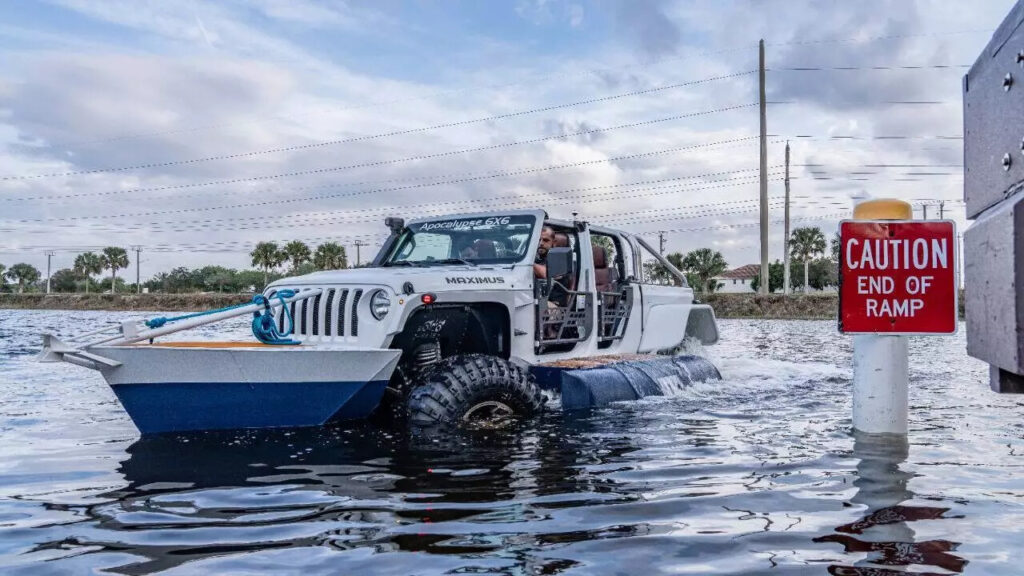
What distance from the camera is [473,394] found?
628 cm

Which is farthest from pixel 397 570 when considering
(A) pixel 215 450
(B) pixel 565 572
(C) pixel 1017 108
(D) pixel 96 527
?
(A) pixel 215 450

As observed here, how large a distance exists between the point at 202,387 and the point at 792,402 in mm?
5480

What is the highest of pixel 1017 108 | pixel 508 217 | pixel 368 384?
pixel 508 217

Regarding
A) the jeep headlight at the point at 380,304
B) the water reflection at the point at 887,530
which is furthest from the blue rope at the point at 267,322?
the water reflection at the point at 887,530

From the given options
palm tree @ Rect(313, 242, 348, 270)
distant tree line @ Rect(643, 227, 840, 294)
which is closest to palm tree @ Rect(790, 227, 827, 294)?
distant tree line @ Rect(643, 227, 840, 294)

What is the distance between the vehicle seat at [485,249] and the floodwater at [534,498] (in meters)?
1.54

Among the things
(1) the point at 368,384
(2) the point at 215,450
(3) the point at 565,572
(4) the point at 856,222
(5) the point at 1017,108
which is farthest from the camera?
(1) the point at 368,384

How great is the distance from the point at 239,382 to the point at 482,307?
2193 mm

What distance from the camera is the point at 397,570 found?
317cm

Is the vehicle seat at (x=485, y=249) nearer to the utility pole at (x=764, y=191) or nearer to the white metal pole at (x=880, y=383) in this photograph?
the white metal pole at (x=880, y=383)

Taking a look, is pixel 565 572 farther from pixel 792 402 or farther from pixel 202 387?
pixel 792 402

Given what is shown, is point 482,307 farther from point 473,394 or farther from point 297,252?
point 297,252

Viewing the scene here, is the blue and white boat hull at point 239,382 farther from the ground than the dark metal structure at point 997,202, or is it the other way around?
the dark metal structure at point 997,202

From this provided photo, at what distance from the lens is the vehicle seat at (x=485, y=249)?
768 cm
